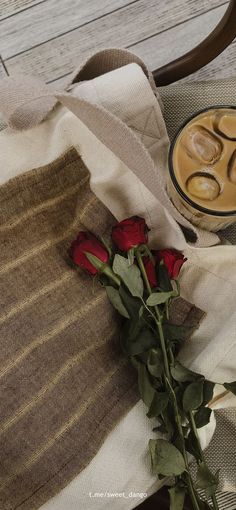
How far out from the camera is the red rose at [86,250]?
484 millimetres

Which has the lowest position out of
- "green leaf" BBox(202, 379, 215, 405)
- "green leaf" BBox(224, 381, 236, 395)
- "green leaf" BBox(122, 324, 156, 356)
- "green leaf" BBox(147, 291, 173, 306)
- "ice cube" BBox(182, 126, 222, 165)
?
"green leaf" BBox(224, 381, 236, 395)

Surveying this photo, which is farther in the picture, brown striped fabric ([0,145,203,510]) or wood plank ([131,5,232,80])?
wood plank ([131,5,232,80])

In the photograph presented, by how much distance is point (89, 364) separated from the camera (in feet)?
1.69

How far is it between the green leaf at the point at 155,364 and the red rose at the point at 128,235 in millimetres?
97

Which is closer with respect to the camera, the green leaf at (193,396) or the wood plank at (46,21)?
the green leaf at (193,396)

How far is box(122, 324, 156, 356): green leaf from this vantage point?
0.49 meters

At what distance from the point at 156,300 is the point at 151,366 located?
61mm

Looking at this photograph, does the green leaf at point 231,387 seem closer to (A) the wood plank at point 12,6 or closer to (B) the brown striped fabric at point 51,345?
(B) the brown striped fabric at point 51,345

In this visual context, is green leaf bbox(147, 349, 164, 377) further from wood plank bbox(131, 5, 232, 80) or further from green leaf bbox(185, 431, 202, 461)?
wood plank bbox(131, 5, 232, 80)

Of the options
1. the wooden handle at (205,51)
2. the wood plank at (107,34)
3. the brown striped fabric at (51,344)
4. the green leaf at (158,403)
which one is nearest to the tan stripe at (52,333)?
the brown striped fabric at (51,344)

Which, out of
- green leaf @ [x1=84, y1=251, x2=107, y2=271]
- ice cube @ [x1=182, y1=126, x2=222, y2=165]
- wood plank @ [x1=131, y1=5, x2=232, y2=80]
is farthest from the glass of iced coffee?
wood plank @ [x1=131, y1=5, x2=232, y2=80]

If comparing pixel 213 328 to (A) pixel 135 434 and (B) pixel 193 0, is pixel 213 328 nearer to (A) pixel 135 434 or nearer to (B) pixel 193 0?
(A) pixel 135 434

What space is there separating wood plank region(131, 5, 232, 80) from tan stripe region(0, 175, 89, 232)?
21.6 inches

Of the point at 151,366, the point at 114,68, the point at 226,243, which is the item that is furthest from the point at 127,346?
the point at 114,68
